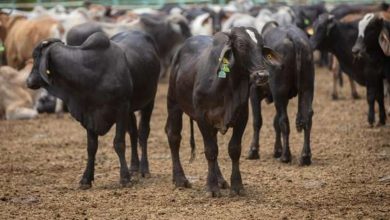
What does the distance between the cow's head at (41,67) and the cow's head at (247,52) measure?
1999 millimetres

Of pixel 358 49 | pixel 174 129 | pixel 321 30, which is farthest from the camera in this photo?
pixel 321 30

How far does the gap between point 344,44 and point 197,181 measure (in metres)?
5.40

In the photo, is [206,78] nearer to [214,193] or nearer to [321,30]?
[214,193]

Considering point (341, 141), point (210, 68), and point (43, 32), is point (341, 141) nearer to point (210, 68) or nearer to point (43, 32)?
point (210, 68)

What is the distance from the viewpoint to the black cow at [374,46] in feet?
44.7

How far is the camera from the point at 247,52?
28.8 feet

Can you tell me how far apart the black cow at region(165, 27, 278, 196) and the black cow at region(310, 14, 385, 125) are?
5.17 m

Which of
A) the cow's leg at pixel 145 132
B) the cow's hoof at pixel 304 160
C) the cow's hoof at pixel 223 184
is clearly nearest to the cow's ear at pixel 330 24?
the cow's hoof at pixel 304 160

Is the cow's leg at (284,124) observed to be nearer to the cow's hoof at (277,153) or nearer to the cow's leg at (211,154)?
the cow's hoof at (277,153)

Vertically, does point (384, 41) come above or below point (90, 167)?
above

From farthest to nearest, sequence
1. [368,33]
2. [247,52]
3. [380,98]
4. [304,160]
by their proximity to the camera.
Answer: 1. [380,98]
2. [368,33]
3. [304,160]
4. [247,52]

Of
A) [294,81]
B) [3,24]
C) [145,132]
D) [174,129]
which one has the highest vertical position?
[294,81]

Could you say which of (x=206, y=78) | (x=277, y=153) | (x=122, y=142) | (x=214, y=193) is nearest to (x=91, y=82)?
(x=122, y=142)

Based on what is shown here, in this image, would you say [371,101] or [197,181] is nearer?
[197,181]
